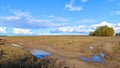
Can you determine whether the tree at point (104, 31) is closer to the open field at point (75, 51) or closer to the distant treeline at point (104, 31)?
the distant treeline at point (104, 31)

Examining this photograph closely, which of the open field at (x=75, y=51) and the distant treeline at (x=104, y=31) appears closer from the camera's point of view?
the open field at (x=75, y=51)

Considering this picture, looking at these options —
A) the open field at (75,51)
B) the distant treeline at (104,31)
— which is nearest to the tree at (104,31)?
the distant treeline at (104,31)

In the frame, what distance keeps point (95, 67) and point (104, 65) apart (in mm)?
1779

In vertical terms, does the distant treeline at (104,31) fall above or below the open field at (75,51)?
above

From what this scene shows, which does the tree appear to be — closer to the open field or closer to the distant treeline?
the distant treeline

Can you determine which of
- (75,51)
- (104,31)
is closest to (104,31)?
(104,31)

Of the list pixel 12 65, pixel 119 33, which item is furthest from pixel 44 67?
pixel 119 33

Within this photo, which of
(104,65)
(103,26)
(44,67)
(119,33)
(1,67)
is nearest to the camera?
(1,67)

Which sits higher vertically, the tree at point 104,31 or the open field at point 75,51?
the tree at point 104,31

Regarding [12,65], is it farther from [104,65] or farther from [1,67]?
[104,65]

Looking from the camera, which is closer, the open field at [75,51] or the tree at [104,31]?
the open field at [75,51]

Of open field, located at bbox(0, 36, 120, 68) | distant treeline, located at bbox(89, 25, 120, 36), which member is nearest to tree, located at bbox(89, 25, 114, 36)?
distant treeline, located at bbox(89, 25, 120, 36)

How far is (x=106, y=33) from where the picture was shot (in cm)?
9450

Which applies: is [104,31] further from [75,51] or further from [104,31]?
[75,51]
